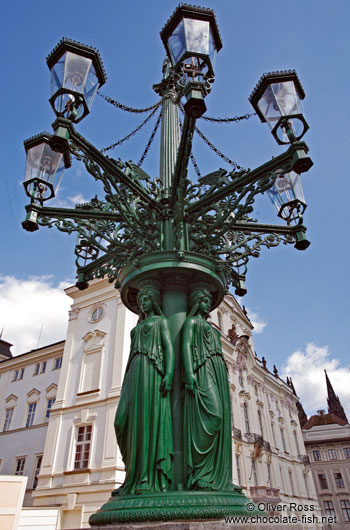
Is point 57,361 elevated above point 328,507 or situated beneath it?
elevated above

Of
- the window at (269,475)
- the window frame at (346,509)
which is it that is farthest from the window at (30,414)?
the window frame at (346,509)

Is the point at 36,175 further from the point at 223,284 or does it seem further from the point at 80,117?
the point at 223,284

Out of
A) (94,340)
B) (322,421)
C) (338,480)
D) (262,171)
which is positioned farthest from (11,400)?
(322,421)

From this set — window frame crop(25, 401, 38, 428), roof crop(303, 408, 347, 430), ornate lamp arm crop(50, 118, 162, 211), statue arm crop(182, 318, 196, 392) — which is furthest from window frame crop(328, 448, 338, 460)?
ornate lamp arm crop(50, 118, 162, 211)

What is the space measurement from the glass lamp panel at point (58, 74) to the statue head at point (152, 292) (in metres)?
2.00

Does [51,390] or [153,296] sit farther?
[51,390]

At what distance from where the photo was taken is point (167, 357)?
352 cm

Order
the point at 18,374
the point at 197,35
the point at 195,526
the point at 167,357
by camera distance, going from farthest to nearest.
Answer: the point at 18,374 < the point at 167,357 < the point at 197,35 < the point at 195,526

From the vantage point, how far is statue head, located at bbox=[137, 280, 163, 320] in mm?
3883

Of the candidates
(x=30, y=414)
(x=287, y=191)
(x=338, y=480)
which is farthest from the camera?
(x=338, y=480)

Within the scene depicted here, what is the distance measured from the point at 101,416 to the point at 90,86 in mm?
16938

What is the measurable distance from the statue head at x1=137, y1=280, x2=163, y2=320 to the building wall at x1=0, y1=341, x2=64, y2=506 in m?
21.8

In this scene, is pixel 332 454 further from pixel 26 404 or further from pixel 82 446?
pixel 82 446

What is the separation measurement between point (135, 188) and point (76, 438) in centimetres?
1754
